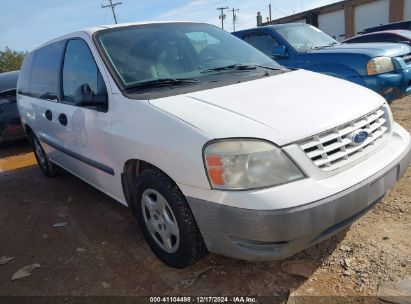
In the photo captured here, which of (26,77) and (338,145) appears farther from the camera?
(26,77)

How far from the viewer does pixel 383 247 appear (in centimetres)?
275

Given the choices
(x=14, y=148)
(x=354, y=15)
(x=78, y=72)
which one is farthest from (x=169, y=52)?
(x=354, y=15)

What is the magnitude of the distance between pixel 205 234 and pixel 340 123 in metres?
1.05

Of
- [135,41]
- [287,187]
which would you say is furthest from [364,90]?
[135,41]

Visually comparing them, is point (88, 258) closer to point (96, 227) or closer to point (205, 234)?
point (96, 227)

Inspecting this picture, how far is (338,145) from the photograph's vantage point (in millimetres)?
2301

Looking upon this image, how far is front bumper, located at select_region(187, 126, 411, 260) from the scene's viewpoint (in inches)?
81.1

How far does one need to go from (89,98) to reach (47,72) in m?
1.72

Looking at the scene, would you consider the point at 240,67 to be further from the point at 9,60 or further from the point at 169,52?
the point at 9,60

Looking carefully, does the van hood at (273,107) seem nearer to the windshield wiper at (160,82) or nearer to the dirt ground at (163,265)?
the windshield wiper at (160,82)

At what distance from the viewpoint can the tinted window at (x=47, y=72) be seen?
4.12 meters

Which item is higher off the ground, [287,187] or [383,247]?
[287,187]

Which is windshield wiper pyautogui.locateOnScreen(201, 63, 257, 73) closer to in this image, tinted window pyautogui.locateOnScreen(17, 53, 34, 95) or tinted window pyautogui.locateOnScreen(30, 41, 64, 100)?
tinted window pyautogui.locateOnScreen(30, 41, 64, 100)

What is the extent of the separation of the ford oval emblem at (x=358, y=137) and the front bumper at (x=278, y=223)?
0.73 feet
